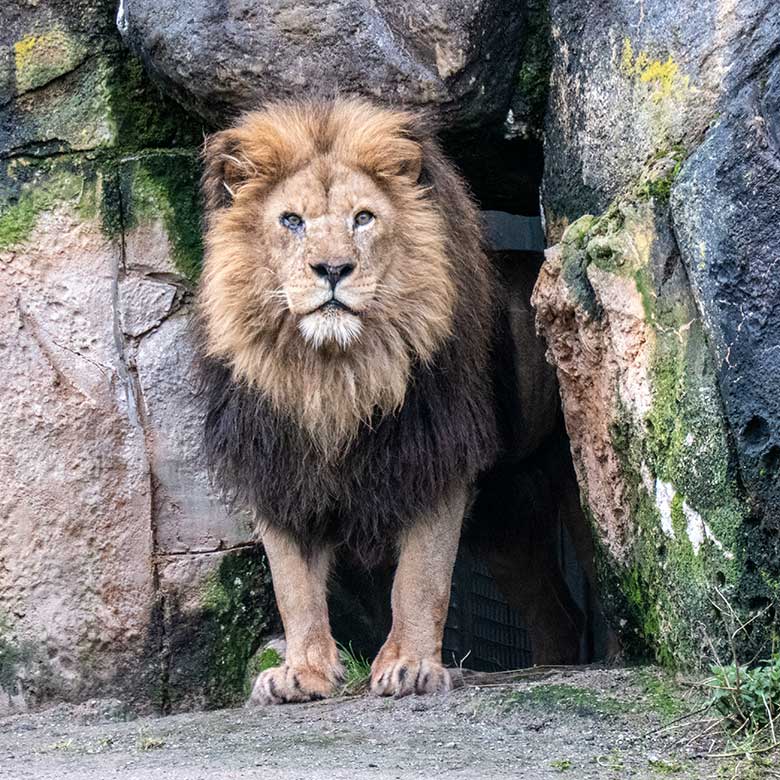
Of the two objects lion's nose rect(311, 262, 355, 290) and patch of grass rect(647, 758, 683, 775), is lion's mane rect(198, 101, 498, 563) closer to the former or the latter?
lion's nose rect(311, 262, 355, 290)

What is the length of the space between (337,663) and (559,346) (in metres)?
1.24

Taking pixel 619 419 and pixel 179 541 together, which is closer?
pixel 619 419

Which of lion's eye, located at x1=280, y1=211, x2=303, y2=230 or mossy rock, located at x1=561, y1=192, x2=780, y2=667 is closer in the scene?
mossy rock, located at x1=561, y1=192, x2=780, y2=667

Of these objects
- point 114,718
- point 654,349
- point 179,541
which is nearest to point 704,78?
point 654,349

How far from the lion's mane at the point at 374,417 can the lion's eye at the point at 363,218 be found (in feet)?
0.45

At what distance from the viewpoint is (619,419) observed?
14.3 ft

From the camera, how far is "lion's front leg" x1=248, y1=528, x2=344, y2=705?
4.58 metres

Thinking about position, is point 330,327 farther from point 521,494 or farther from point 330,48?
point 521,494

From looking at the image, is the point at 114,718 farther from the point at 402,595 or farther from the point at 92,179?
the point at 92,179

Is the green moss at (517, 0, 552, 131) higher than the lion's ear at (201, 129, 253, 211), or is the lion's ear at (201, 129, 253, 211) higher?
the green moss at (517, 0, 552, 131)

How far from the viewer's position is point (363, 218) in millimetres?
4398

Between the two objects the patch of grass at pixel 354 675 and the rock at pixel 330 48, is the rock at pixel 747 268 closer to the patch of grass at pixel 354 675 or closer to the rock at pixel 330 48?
the rock at pixel 330 48

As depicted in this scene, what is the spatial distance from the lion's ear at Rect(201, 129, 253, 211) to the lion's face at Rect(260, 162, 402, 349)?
0.46 ft

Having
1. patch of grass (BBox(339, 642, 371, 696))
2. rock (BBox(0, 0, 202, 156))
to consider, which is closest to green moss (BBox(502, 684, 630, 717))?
patch of grass (BBox(339, 642, 371, 696))
